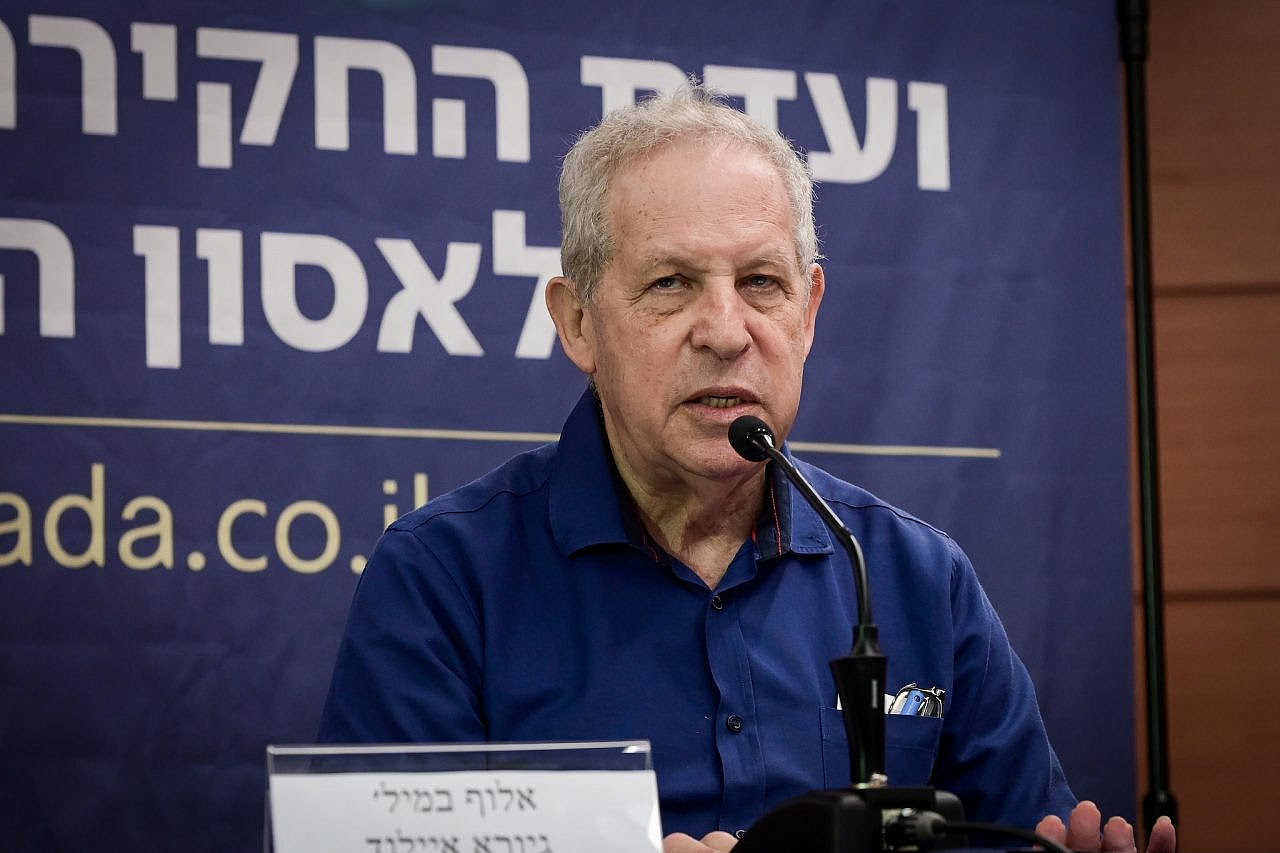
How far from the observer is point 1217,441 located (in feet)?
→ 9.14

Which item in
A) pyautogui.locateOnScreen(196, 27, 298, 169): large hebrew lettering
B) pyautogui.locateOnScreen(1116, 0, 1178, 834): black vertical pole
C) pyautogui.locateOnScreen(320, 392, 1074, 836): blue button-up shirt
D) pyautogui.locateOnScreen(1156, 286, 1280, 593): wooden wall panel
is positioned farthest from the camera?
pyautogui.locateOnScreen(1156, 286, 1280, 593): wooden wall panel

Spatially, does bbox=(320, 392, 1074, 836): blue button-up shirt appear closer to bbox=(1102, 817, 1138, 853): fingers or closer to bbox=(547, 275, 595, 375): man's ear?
bbox=(547, 275, 595, 375): man's ear

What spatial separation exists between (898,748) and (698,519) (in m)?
0.34

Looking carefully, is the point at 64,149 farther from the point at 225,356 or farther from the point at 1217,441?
the point at 1217,441

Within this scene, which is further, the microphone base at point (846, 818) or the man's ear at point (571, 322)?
the man's ear at point (571, 322)

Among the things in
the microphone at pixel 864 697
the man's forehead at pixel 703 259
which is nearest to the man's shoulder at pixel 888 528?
the man's forehead at pixel 703 259

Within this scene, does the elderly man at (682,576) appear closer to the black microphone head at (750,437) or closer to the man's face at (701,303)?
the man's face at (701,303)

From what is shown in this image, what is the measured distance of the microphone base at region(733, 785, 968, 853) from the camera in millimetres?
1054

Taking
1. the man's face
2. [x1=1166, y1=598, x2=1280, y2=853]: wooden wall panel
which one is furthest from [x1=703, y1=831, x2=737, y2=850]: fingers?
[x1=1166, y1=598, x2=1280, y2=853]: wooden wall panel

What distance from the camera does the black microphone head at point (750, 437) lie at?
1.49 metres

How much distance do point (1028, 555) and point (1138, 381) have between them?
14.1 inches

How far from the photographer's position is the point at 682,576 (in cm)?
176

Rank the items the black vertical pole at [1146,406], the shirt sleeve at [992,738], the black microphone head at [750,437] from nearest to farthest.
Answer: the black microphone head at [750,437]
the shirt sleeve at [992,738]
the black vertical pole at [1146,406]

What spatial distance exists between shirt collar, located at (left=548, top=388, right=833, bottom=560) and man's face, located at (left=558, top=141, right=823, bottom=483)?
0.07 m
